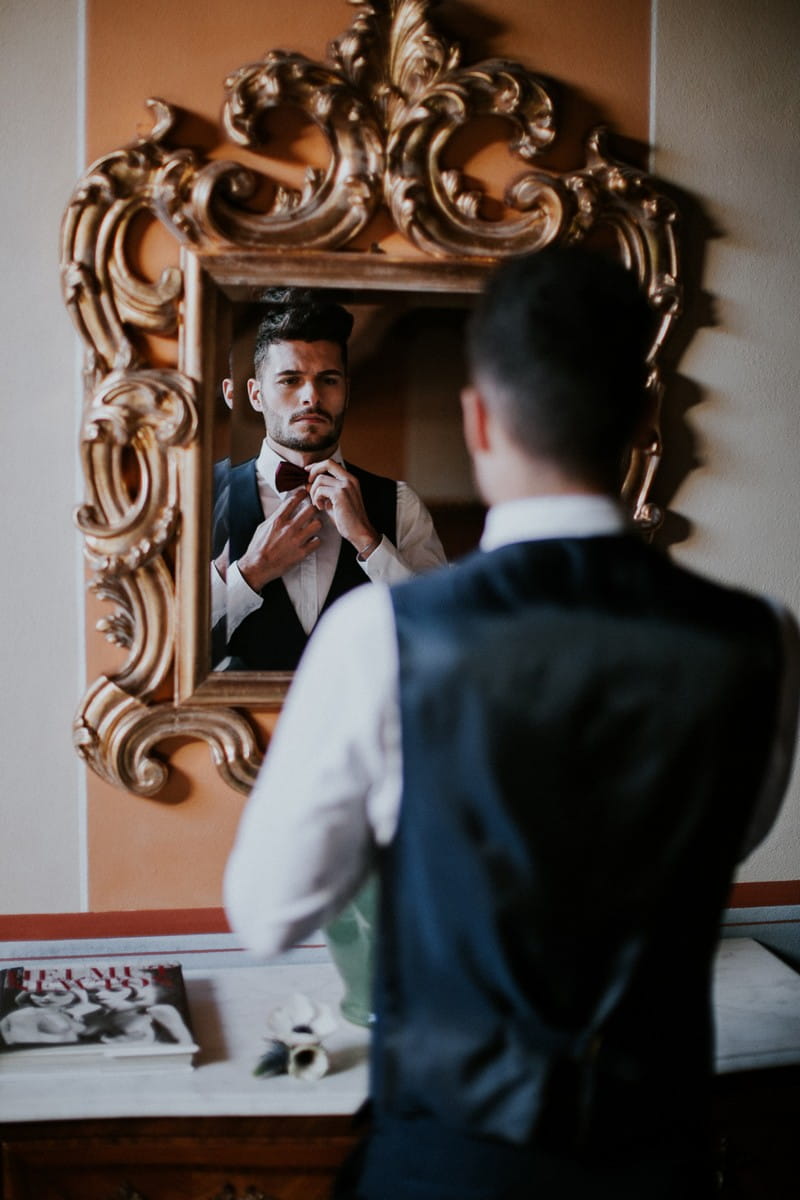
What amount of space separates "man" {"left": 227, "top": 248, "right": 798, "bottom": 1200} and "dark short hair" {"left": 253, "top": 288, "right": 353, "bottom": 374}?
3.19 ft

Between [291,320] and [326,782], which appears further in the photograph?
[291,320]

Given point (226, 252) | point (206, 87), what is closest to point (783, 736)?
point (226, 252)

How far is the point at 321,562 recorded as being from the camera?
6.88 feet

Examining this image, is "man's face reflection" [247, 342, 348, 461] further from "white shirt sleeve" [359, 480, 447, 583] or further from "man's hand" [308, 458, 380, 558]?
"white shirt sleeve" [359, 480, 447, 583]

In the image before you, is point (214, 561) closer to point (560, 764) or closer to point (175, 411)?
point (175, 411)

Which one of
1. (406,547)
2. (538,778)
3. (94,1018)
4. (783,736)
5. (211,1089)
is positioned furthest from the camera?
(406,547)

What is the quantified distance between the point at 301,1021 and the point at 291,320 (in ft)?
3.88

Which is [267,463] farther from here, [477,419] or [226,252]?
[477,419]

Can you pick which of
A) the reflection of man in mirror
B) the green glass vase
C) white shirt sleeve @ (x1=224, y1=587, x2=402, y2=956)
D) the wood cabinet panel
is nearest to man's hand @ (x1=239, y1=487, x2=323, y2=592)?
the reflection of man in mirror

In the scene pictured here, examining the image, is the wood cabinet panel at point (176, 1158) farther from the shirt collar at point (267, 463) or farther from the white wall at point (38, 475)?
the shirt collar at point (267, 463)

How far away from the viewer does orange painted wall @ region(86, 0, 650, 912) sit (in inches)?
78.6

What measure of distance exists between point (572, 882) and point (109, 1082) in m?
0.98

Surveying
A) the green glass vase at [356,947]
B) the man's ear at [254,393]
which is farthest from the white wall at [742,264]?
the green glass vase at [356,947]

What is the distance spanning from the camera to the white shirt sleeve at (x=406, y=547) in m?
2.11
